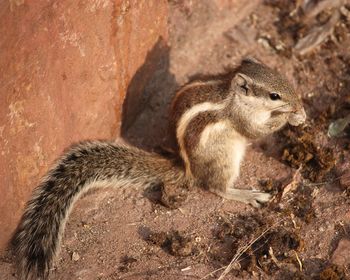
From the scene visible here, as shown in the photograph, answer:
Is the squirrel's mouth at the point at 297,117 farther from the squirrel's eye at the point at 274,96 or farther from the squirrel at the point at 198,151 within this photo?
the squirrel's eye at the point at 274,96

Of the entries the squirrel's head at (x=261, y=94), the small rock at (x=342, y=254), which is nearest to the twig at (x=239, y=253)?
the small rock at (x=342, y=254)

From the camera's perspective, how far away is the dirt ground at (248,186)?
4.90m

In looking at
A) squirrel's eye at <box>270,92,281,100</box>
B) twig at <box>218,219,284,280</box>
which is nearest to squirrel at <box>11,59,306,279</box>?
squirrel's eye at <box>270,92,281,100</box>

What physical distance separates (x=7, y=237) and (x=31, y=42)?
5.50ft

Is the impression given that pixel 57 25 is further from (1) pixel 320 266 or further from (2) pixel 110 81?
(1) pixel 320 266

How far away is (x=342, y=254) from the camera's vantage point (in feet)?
16.0

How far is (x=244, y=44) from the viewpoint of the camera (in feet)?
22.4

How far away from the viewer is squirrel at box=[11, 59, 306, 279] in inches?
195

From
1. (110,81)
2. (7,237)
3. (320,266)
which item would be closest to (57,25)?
(110,81)

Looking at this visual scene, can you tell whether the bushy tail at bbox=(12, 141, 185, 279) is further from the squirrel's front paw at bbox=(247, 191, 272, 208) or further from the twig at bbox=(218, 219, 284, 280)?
the twig at bbox=(218, 219, 284, 280)

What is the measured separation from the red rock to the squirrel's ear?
109cm

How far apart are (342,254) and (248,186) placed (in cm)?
118

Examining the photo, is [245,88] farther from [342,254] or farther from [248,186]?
[342,254]

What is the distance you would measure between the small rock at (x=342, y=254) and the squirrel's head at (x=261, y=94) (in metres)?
1.24
